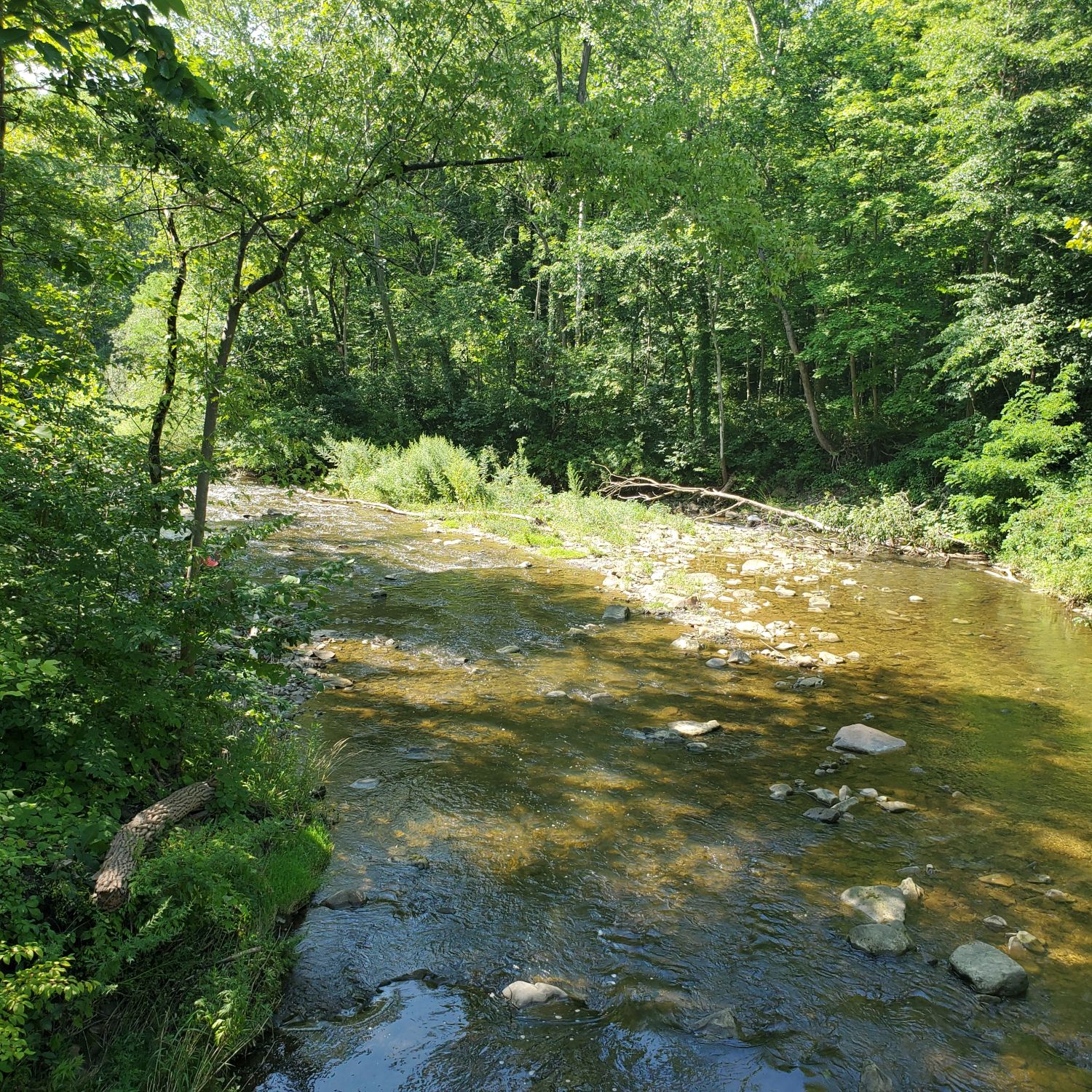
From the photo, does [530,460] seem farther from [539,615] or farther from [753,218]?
[753,218]

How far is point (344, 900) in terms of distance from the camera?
4.28 meters

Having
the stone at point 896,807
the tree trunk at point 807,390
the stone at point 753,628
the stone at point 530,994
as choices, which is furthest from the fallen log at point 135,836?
the tree trunk at point 807,390

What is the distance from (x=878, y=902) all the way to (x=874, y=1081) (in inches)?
54.2

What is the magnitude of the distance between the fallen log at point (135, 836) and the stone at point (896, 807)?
16.5 ft

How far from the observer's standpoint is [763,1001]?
369 cm

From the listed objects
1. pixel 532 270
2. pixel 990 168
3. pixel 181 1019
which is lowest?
pixel 181 1019

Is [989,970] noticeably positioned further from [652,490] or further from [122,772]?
[652,490]

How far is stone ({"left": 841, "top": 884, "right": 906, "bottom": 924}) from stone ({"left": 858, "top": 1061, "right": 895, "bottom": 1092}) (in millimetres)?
1136

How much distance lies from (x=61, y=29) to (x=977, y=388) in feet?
64.1

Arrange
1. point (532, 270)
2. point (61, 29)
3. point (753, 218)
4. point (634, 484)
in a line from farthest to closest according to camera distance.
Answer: point (532, 270) → point (634, 484) → point (753, 218) → point (61, 29)

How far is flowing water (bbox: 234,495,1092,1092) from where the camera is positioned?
3.37m

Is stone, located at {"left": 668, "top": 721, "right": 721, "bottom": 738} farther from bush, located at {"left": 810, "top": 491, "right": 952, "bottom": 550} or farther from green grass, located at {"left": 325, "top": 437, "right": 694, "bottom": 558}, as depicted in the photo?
bush, located at {"left": 810, "top": 491, "right": 952, "bottom": 550}

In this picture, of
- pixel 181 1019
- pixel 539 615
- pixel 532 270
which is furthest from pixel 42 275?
pixel 532 270

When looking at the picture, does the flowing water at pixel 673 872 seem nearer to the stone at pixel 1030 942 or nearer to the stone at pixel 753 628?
the stone at pixel 1030 942
